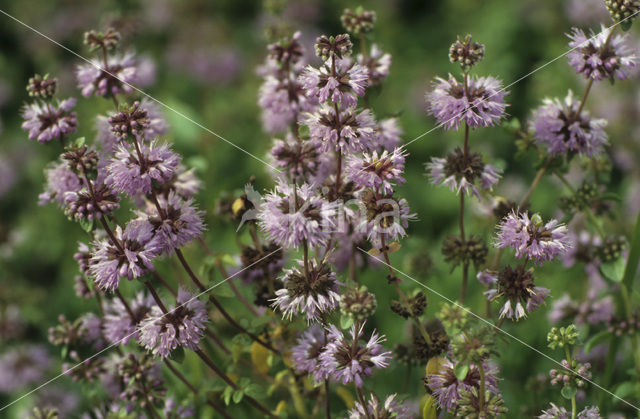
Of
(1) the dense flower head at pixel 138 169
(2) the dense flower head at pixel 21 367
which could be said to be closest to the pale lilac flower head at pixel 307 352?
(1) the dense flower head at pixel 138 169

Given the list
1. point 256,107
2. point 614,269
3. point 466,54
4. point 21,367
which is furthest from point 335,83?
point 256,107

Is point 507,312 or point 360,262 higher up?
point 360,262

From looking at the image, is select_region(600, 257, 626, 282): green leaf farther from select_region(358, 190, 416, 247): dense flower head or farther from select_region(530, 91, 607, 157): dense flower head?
select_region(358, 190, 416, 247): dense flower head

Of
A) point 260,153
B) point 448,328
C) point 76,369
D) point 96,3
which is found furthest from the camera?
point 96,3

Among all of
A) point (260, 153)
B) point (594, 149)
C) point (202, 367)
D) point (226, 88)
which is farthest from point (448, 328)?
point (226, 88)

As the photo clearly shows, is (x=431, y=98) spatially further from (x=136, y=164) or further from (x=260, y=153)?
(x=260, y=153)
